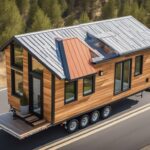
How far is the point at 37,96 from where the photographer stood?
18.6m

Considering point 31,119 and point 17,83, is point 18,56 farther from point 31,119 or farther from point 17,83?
point 31,119

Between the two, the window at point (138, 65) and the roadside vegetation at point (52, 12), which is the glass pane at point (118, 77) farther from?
the roadside vegetation at point (52, 12)

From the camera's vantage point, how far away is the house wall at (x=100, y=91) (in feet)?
58.8

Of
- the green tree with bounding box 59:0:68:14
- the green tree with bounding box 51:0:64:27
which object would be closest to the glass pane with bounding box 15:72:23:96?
the green tree with bounding box 51:0:64:27

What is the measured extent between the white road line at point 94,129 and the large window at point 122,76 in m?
1.46

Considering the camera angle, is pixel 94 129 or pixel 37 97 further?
pixel 94 129

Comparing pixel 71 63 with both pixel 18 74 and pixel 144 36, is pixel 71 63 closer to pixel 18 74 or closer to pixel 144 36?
pixel 18 74

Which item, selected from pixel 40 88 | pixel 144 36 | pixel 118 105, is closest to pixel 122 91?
pixel 118 105

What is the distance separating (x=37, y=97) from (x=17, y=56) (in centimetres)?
242

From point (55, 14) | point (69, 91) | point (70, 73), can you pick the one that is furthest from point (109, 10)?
point (70, 73)

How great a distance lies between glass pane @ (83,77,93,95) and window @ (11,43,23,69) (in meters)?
3.25

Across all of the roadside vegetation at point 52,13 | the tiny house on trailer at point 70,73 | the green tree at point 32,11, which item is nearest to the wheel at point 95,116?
the tiny house on trailer at point 70,73

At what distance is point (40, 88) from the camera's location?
18.2 meters

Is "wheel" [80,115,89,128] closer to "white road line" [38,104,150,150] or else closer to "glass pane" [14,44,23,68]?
"white road line" [38,104,150,150]
